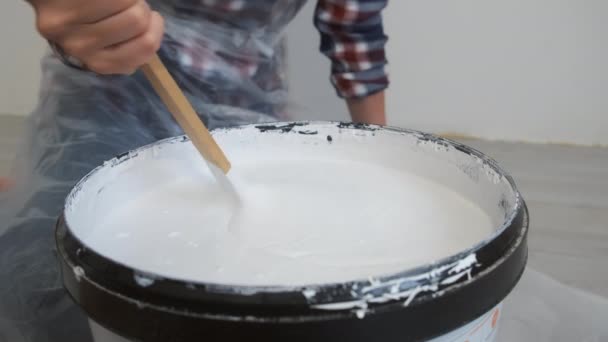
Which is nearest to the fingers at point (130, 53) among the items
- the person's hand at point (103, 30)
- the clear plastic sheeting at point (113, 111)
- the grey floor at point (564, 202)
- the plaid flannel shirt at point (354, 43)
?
the person's hand at point (103, 30)

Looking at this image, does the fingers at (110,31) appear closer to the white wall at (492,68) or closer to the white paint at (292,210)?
the white paint at (292,210)

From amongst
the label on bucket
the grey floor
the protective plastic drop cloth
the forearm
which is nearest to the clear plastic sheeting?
the protective plastic drop cloth

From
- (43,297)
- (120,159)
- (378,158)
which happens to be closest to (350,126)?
(378,158)

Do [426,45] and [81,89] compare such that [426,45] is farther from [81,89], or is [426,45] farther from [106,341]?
[106,341]

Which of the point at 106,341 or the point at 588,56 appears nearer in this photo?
the point at 106,341

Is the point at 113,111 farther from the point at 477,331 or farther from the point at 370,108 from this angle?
the point at 477,331

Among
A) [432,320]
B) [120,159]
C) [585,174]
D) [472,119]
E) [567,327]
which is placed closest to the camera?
[432,320]

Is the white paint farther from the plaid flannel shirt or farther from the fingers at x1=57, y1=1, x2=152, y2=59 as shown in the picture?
the plaid flannel shirt

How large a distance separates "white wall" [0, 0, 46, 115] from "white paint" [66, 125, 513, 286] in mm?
940

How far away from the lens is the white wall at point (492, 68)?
1.08m

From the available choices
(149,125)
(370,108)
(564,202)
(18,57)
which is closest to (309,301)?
(149,125)

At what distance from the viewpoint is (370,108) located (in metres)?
0.77

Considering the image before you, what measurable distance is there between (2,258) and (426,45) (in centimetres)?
84

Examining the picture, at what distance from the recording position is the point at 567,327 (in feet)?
1.92
